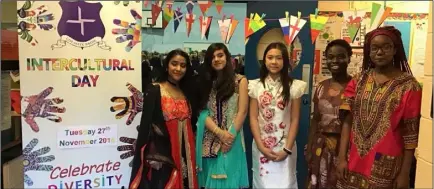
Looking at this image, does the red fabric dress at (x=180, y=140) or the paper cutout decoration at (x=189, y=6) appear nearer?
the red fabric dress at (x=180, y=140)

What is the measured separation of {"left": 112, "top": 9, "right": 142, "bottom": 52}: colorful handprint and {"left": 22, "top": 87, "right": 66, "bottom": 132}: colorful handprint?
1.50 feet

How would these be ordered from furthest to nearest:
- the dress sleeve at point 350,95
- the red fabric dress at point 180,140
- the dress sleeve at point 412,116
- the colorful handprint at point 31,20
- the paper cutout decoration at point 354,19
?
the paper cutout decoration at point 354,19
the red fabric dress at point 180,140
the colorful handprint at point 31,20
the dress sleeve at point 350,95
the dress sleeve at point 412,116

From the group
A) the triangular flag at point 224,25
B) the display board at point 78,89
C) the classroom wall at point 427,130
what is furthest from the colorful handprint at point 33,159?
the classroom wall at point 427,130

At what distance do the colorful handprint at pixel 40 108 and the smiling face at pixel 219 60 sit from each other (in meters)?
0.88

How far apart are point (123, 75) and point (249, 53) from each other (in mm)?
1135

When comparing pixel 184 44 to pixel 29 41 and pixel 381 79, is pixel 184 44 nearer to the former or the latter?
pixel 29 41

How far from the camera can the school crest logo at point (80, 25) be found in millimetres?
2082

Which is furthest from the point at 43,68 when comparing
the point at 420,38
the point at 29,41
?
the point at 420,38

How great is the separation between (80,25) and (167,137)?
77cm

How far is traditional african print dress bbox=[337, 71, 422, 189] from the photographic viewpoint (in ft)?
5.27

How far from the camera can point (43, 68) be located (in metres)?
2.09

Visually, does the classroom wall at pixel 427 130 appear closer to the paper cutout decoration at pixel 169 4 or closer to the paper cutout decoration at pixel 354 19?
the paper cutout decoration at pixel 354 19

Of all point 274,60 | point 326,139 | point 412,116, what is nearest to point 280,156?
point 326,139

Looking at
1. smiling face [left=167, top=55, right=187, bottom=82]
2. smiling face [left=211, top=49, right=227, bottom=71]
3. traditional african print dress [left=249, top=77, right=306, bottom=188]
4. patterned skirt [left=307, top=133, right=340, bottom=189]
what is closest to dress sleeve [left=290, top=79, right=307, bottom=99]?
traditional african print dress [left=249, top=77, right=306, bottom=188]
